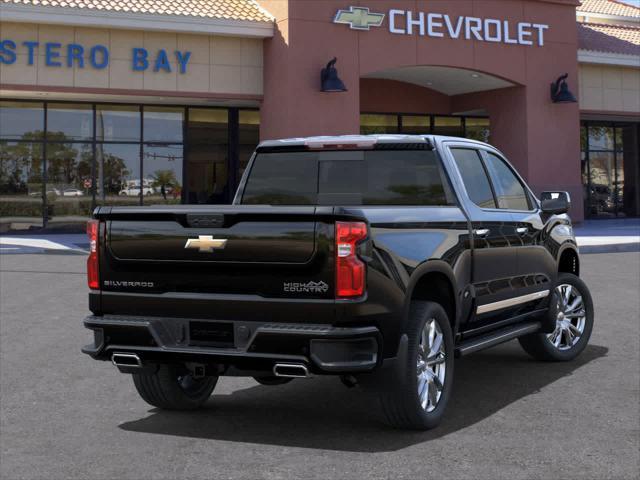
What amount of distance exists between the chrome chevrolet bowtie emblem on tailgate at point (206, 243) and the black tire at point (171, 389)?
1081 mm

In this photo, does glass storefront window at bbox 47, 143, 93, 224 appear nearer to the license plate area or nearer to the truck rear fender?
the truck rear fender

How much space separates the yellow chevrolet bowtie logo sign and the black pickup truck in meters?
20.1

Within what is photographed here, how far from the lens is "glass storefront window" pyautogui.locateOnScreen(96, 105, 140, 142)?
28078mm

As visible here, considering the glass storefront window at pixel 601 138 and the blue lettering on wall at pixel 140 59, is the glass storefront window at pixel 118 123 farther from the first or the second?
the glass storefront window at pixel 601 138

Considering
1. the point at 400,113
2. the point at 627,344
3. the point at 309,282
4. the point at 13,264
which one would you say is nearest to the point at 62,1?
the point at 13,264

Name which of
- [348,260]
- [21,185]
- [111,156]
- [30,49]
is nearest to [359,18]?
[111,156]

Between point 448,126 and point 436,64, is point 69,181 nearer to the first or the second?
point 436,64

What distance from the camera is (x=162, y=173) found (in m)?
28.8

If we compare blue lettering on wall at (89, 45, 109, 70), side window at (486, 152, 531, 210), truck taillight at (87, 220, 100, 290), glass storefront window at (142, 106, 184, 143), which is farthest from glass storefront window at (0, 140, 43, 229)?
truck taillight at (87, 220, 100, 290)

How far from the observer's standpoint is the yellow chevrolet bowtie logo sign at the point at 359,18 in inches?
1035

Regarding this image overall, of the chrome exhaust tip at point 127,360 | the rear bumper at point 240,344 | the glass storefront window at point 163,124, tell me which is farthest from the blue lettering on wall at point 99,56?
the chrome exhaust tip at point 127,360

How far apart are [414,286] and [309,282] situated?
892mm

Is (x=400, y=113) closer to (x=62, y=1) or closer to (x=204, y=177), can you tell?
(x=204, y=177)

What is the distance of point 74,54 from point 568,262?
19384 millimetres
